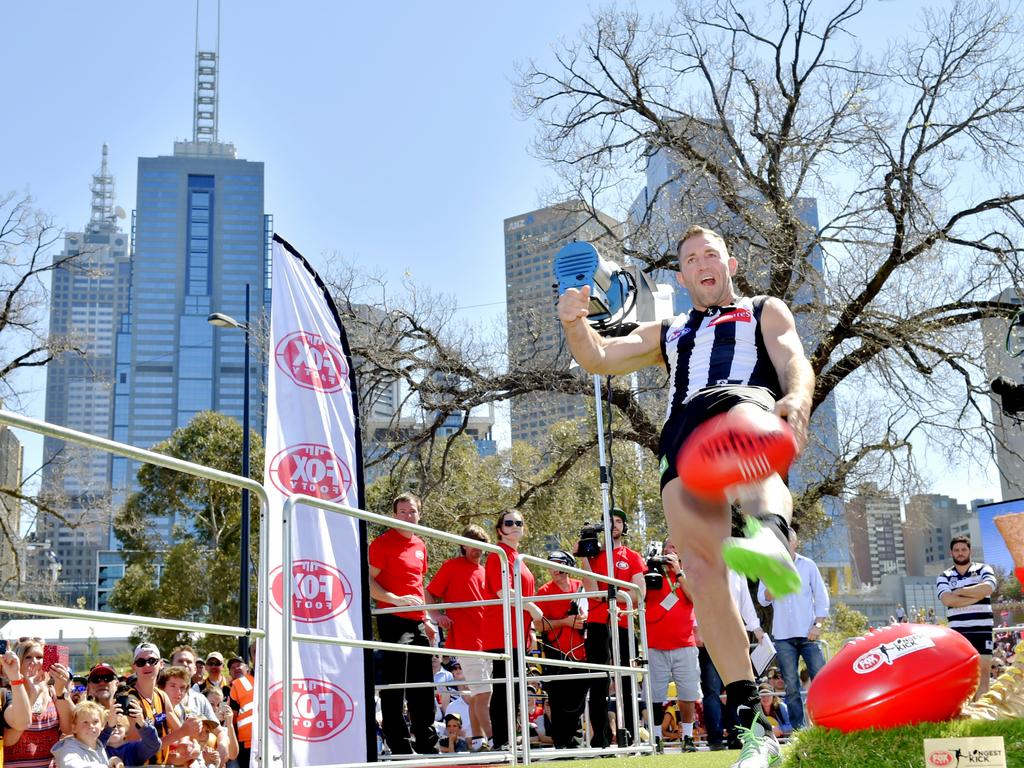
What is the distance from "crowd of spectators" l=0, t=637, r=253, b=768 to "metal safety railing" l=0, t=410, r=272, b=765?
2.22 metres

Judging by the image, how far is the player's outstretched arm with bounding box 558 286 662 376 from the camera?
429cm

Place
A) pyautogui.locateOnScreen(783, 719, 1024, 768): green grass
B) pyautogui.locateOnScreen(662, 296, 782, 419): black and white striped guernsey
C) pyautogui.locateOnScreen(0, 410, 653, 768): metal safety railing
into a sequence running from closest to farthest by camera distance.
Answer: pyautogui.locateOnScreen(783, 719, 1024, 768): green grass
pyautogui.locateOnScreen(0, 410, 653, 768): metal safety railing
pyautogui.locateOnScreen(662, 296, 782, 419): black and white striped guernsey

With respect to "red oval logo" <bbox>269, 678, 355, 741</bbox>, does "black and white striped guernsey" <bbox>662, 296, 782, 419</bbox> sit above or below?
above

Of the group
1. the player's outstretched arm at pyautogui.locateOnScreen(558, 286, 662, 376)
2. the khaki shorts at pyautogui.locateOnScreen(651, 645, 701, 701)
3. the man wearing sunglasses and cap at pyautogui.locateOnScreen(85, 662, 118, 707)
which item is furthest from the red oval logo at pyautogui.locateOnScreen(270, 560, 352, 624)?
the khaki shorts at pyautogui.locateOnScreen(651, 645, 701, 701)

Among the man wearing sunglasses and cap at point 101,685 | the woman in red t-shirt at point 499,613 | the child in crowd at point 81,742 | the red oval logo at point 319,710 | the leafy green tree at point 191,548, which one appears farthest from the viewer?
the leafy green tree at point 191,548

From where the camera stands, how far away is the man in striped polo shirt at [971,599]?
10.0m

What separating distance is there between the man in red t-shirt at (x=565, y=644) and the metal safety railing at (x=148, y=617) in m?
4.62

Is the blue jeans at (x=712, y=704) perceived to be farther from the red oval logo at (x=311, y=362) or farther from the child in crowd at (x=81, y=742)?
the child in crowd at (x=81, y=742)

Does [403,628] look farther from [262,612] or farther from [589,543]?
[262,612]

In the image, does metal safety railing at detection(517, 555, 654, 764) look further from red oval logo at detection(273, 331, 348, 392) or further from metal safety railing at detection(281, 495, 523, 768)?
red oval logo at detection(273, 331, 348, 392)

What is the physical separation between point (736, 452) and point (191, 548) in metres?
35.2

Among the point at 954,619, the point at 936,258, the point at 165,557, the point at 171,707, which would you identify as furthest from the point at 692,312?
the point at 165,557

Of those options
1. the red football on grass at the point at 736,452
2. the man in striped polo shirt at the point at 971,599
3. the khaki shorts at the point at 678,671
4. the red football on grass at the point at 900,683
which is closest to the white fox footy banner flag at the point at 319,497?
the red football on grass at the point at 736,452

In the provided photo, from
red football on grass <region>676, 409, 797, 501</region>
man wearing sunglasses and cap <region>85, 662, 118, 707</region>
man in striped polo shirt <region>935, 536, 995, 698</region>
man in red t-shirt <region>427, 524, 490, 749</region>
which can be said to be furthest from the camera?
man in striped polo shirt <region>935, 536, 995, 698</region>
